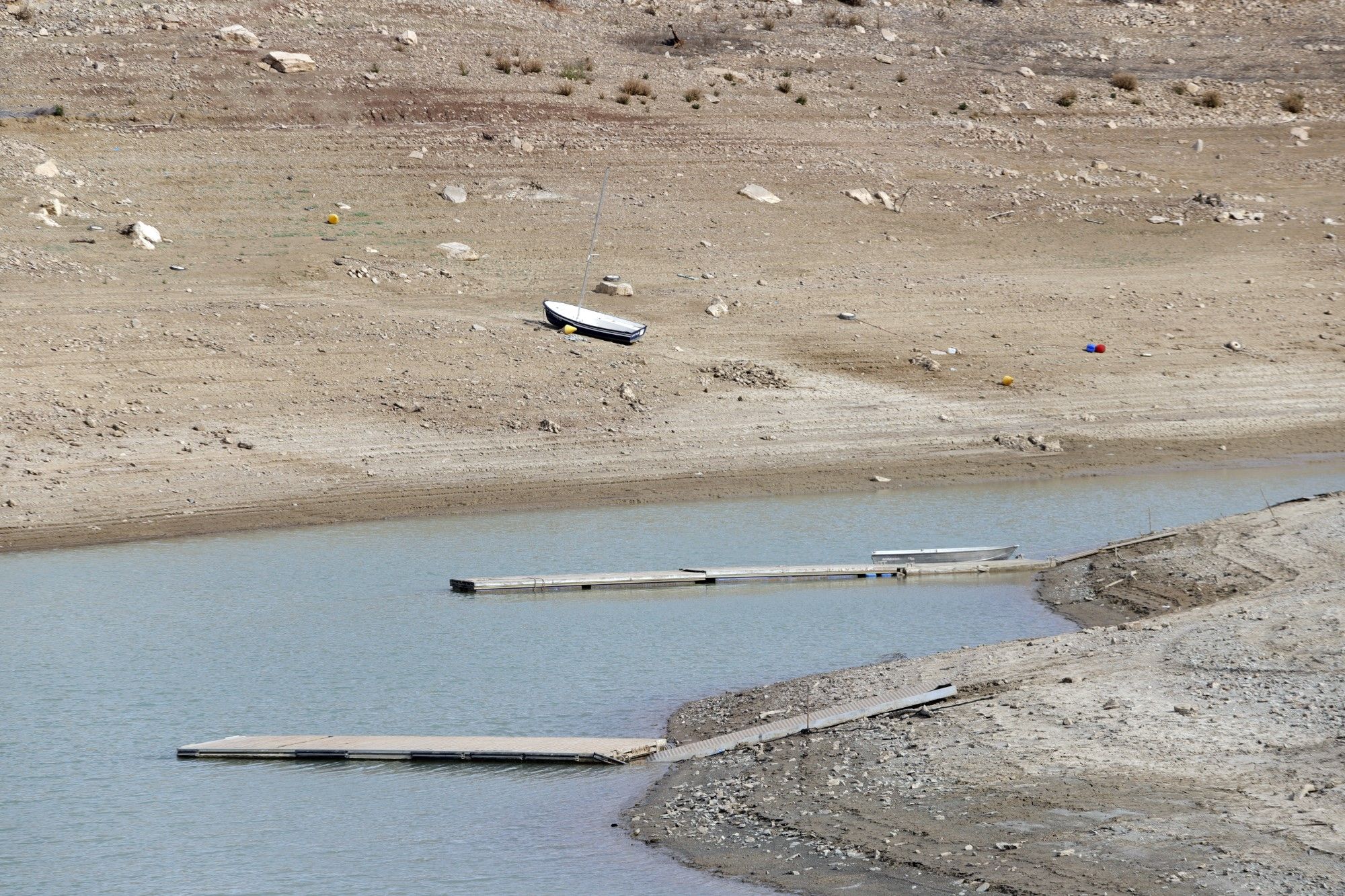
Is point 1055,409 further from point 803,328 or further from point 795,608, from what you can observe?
point 795,608

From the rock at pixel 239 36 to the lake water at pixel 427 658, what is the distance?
16029 millimetres

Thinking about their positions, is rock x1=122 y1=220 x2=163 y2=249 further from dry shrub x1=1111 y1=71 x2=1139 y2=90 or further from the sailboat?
dry shrub x1=1111 y1=71 x2=1139 y2=90

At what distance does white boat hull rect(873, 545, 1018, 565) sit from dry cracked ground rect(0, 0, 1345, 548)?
12.5 ft

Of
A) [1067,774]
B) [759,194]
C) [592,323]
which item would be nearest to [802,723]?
→ [1067,774]

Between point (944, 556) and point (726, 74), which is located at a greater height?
point (726, 74)

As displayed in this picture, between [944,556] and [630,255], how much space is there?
36.6 ft

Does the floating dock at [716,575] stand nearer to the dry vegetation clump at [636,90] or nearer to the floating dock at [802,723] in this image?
the floating dock at [802,723]

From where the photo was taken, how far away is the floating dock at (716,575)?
17.4m

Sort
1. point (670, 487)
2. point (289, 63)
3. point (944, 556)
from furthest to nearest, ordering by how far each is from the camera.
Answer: point (289, 63)
point (670, 487)
point (944, 556)

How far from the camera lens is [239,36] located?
3262 cm

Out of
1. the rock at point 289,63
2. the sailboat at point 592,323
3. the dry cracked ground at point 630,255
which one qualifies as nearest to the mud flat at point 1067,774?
the dry cracked ground at point 630,255

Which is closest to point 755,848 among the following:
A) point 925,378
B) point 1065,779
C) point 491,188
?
point 1065,779

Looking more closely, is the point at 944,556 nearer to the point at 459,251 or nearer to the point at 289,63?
the point at 459,251

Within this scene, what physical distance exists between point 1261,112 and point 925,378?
53.3ft
